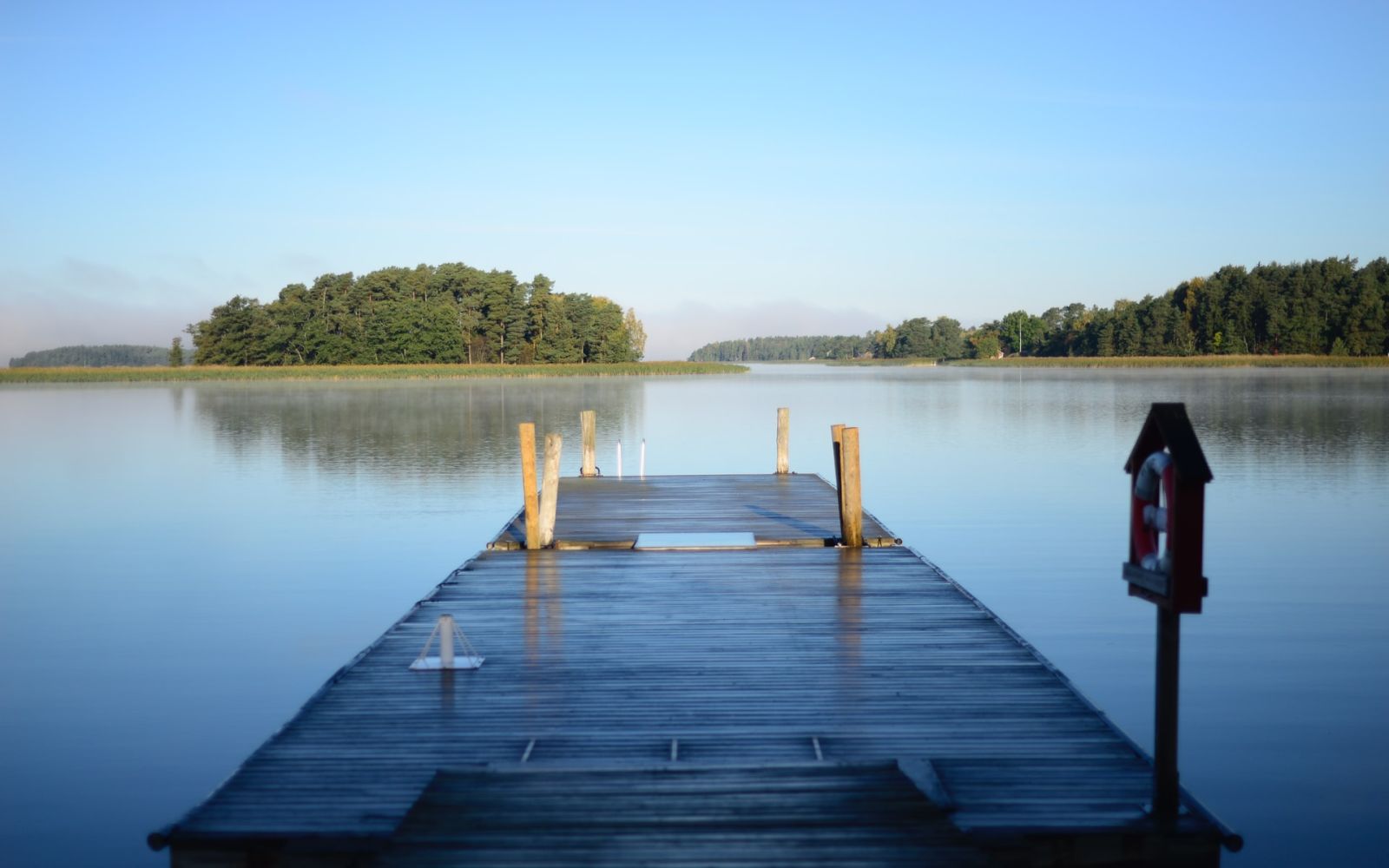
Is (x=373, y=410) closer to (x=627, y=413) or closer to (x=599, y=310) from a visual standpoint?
(x=627, y=413)

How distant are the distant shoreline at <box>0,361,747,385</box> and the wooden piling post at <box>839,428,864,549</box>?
84.8m

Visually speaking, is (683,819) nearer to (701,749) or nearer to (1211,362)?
(701,749)

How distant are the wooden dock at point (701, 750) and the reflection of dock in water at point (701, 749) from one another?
0.01m

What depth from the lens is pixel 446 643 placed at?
7.18 meters

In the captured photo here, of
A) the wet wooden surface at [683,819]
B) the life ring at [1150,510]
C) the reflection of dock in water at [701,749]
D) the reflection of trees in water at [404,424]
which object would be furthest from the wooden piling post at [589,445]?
the life ring at [1150,510]

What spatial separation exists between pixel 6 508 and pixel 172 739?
1532 cm

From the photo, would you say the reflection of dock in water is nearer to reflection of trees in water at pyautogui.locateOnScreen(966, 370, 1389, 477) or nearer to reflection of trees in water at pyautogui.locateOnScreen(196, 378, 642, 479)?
reflection of trees in water at pyautogui.locateOnScreen(196, 378, 642, 479)

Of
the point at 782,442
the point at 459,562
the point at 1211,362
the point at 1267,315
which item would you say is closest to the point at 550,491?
the point at 459,562

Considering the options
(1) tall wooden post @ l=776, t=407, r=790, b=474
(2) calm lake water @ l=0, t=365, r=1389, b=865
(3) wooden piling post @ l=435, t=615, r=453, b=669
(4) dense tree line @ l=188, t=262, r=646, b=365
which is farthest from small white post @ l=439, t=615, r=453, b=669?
(4) dense tree line @ l=188, t=262, r=646, b=365

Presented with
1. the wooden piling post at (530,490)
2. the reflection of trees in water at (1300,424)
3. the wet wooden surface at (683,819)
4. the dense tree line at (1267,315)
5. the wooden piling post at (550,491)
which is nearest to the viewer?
the wet wooden surface at (683,819)

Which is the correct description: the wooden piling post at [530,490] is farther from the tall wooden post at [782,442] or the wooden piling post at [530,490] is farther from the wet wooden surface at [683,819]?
the tall wooden post at [782,442]

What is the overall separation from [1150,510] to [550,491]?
8187 mm

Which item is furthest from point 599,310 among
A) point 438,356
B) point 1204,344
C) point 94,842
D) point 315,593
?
point 94,842

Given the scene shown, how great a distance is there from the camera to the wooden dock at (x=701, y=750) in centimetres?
447
